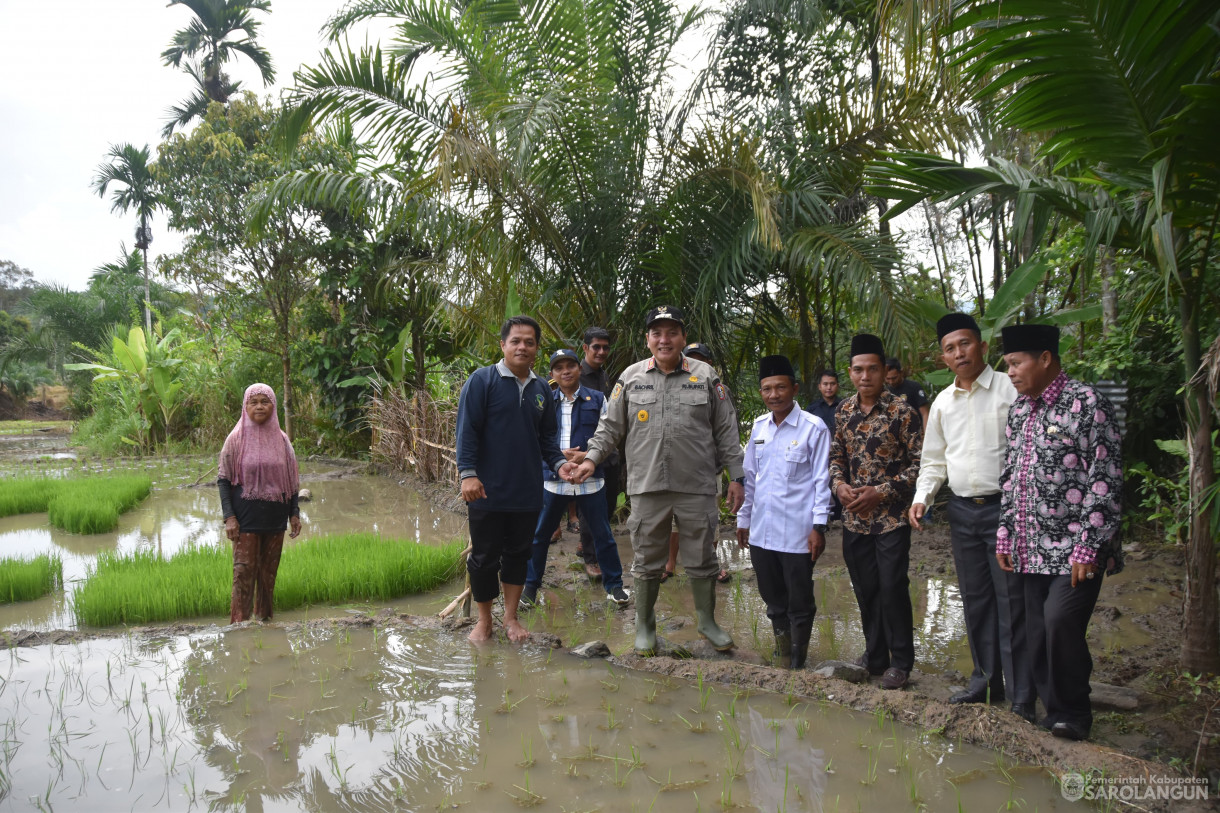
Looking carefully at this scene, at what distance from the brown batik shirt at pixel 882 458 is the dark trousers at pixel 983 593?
28 cm

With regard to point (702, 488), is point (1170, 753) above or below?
below

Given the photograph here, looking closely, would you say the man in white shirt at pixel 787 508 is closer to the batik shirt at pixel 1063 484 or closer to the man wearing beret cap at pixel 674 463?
the man wearing beret cap at pixel 674 463

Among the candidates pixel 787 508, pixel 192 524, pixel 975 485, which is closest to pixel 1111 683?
pixel 975 485

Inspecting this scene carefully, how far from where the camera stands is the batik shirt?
319 centimetres

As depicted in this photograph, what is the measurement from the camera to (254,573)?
5344 mm

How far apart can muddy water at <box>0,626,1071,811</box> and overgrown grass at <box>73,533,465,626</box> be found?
1.04m

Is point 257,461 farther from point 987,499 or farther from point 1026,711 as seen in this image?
point 1026,711

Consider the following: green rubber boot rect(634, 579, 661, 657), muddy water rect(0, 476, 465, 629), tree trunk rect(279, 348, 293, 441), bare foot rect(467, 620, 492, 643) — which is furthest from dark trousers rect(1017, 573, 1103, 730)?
tree trunk rect(279, 348, 293, 441)

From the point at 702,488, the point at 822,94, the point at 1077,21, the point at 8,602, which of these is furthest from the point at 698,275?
the point at 8,602

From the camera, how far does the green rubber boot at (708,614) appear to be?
4.65 metres

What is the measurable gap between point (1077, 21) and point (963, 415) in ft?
5.60

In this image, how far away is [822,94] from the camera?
7.84 m

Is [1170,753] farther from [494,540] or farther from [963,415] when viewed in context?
[494,540]

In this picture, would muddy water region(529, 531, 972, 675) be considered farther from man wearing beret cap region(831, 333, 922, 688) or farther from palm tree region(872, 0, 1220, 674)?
palm tree region(872, 0, 1220, 674)
